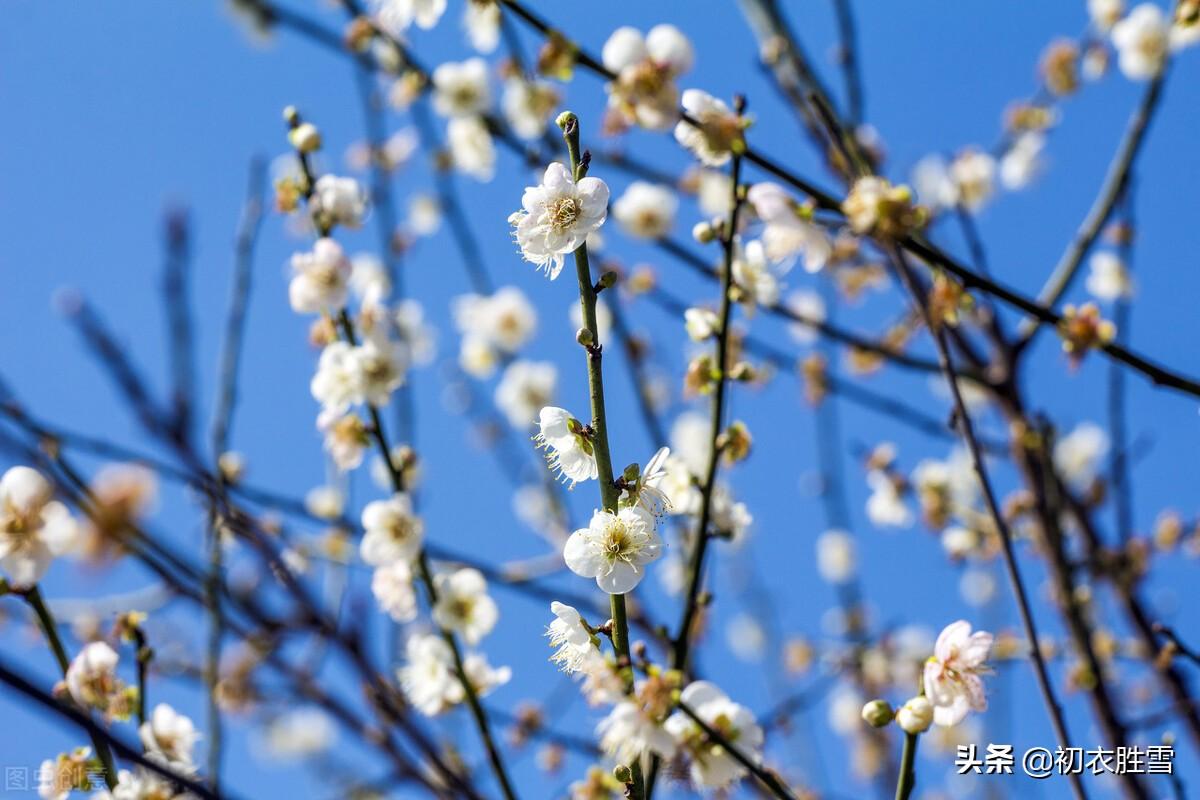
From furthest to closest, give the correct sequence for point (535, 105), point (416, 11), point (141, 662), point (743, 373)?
point (535, 105) < point (416, 11) < point (743, 373) < point (141, 662)

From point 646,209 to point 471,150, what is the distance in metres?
0.87

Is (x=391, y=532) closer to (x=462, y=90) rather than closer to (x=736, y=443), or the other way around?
(x=736, y=443)

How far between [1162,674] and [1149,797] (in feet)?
1.43

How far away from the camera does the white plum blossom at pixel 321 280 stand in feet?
8.77

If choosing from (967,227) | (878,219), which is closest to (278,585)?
(878,219)

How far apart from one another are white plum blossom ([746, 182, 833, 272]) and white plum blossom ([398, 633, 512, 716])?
1.26 meters

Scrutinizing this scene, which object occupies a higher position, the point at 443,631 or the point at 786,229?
the point at 786,229

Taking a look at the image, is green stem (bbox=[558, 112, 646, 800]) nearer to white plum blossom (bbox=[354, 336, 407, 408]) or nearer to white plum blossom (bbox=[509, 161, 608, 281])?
white plum blossom (bbox=[509, 161, 608, 281])

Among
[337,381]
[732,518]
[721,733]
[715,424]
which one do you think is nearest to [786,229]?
[715,424]

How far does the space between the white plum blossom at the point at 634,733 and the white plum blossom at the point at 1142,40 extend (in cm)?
394

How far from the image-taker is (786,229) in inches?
82.0

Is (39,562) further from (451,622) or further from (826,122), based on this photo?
(826,122)

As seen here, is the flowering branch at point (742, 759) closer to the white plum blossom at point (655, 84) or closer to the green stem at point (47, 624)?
the green stem at point (47, 624)

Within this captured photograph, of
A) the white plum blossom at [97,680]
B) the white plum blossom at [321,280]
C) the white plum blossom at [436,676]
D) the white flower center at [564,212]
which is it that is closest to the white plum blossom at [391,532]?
the white plum blossom at [436,676]
